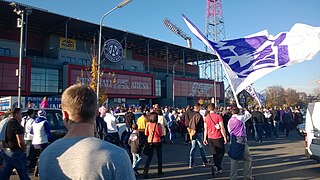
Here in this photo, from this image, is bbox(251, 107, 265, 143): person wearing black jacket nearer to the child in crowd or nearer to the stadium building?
the child in crowd

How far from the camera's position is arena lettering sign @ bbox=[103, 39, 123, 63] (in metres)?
40.0

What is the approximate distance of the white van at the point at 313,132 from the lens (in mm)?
7945

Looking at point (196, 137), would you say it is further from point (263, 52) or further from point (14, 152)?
point (14, 152)

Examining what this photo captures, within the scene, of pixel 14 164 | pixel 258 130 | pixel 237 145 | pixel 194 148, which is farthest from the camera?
pixel 258 130

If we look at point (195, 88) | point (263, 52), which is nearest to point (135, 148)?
point (263, 52)

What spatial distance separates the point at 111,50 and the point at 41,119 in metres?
33.8

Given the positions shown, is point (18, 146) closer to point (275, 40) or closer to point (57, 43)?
point (275, 40)

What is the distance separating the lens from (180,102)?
175 feet

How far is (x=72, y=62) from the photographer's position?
40.4m

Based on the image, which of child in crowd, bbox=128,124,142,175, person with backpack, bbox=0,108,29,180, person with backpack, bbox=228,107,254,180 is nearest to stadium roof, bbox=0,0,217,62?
child in crowd, bbox=128,124,142,175

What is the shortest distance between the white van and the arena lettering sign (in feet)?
111

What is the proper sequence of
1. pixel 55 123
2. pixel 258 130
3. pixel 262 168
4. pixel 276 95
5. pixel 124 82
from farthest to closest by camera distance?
pixel 276 95, pixel 124 82, pixel 258 130, pixel 55 123, pixel 262 168

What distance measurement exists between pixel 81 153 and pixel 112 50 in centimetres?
4023

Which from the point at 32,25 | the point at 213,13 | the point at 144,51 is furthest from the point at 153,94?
the point at 213,13
